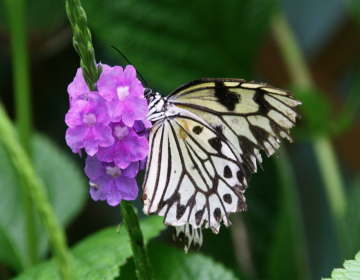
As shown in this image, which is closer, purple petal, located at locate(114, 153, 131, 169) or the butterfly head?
purple petal, located at locate(114, 153, 131, 169)

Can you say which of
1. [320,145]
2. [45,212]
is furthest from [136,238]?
[320,145]

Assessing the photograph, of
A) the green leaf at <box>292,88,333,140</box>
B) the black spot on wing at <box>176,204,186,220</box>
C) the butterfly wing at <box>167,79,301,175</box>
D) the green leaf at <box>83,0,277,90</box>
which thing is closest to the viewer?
the black spot on wing at <box>176,204,186,220</box>

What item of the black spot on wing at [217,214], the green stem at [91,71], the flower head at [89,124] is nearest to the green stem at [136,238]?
the green stem at [91,71]

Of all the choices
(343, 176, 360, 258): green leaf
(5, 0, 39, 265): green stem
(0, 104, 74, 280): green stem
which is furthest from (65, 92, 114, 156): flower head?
(343, 176, 360, 258): green leaf

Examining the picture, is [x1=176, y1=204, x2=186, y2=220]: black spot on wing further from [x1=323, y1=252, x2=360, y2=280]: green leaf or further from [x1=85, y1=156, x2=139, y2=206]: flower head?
[x1=323, y1=252, x2=360, y2=280]: green leaf

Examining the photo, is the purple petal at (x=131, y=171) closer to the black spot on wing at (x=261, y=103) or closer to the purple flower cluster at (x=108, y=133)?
the purple flower cluster at (x=108, y=133)

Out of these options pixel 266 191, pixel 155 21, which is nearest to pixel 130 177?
pixel 155 21
